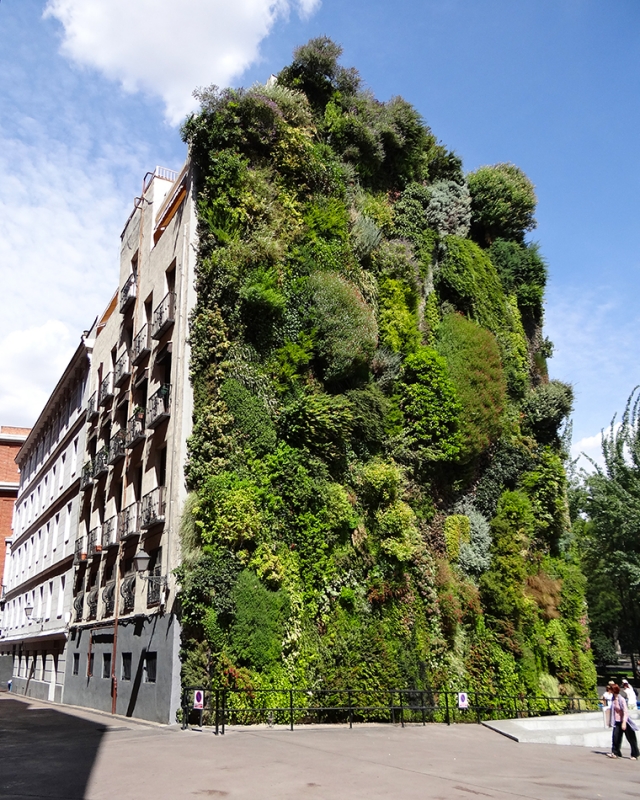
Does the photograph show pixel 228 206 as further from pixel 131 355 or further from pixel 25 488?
pixel 25 488

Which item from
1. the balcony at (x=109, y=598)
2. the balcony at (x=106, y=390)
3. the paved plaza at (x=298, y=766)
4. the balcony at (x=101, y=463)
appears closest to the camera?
the paved plaza at (x=298, y=766)

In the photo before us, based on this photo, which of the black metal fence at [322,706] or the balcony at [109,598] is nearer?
the black metal fence at [322,706]

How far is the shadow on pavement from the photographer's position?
8.92 metres

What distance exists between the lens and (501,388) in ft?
81.7

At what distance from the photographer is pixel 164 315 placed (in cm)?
2205

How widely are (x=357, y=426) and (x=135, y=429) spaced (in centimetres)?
731

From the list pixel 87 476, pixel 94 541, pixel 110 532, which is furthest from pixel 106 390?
pixel 110 532

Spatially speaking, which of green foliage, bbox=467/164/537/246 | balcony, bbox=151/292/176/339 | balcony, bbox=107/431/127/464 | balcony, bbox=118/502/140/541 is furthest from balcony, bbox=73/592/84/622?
green foliage, bbox=467/164/537/246

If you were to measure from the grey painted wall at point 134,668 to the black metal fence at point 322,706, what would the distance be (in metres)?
1.53

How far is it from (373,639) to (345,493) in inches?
149

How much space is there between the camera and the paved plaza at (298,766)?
9023mm

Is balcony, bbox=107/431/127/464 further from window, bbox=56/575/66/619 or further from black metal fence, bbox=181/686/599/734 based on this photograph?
black metal fence, bbox=181/686/599/734

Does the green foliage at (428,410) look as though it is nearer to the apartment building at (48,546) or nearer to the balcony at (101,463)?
the balcony at (101,463)

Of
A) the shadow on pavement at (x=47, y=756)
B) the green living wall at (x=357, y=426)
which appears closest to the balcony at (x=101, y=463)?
the green living wall at (x=357, y=426)
